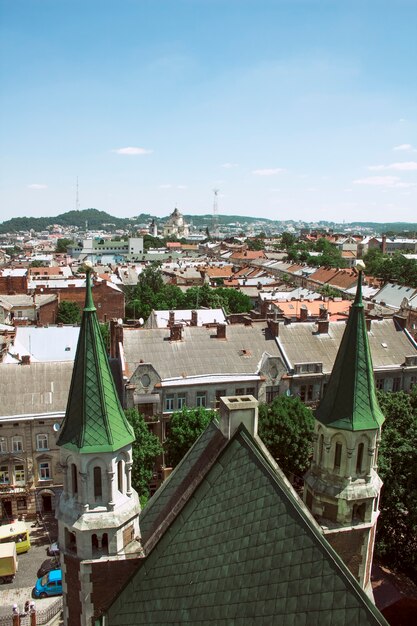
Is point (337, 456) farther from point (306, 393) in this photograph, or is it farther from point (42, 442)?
point (42, 442)

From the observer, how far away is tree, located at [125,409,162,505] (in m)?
42.8

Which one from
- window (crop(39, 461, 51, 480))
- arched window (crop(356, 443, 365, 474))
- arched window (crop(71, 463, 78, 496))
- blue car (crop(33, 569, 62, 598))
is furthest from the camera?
window (crop(39, 461, 51, 480))

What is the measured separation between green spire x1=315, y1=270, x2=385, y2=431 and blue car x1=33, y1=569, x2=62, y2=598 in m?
27.3

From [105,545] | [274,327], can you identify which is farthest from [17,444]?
[105,545]

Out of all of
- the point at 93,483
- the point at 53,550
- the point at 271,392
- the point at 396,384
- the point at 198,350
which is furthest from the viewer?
the point at 396,384

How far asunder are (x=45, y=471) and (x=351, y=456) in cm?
3466

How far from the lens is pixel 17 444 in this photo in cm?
4747

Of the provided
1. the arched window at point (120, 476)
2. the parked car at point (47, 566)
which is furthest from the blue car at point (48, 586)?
the arched window at point (120, 476)

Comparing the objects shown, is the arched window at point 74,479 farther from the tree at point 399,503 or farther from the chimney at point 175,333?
the chimney at point 175,333

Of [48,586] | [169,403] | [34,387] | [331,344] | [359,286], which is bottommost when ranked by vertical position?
[48,586]

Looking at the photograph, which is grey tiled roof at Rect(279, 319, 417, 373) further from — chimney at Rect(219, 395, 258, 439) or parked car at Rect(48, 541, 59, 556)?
chimney at Rect(219, 395, 258, 439)

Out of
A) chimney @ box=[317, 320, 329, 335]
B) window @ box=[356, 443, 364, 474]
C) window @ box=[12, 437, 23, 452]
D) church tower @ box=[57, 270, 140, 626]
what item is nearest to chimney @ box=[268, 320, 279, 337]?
chimney @ box=[317, 320, 329, 335]

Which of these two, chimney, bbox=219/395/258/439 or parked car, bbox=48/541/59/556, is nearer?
chimney, bbox=219/395/258/439

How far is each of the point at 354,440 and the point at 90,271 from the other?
13.1m
